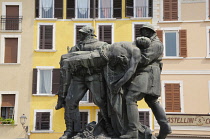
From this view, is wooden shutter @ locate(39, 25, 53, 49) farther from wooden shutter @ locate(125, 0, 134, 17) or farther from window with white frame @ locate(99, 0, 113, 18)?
wooden shutter @ locate(125, 0, 134, 17)

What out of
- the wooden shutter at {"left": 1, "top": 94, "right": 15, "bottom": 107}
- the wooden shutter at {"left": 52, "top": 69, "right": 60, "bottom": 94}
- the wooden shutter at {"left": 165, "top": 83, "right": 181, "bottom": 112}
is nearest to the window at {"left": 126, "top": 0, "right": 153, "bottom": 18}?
the wooden shutter at {"left": 165, "top": 83, "right": 181, "bottom": 112}

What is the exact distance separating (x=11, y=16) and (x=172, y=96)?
12.8 metres

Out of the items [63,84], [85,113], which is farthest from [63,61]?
[85,113]

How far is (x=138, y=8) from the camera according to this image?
3216 cm

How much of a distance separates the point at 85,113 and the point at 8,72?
6196 mm

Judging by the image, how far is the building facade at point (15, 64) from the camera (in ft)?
101

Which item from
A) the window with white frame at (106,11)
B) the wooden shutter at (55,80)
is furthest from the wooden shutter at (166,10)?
the wooden shutter at (55,80)

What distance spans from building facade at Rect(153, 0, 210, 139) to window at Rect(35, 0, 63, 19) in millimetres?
6864

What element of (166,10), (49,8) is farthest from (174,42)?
(49,8)

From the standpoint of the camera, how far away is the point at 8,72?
31781 mm

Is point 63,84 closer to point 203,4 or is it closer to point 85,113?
point 85,113

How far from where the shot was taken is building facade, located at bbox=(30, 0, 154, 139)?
3158cm

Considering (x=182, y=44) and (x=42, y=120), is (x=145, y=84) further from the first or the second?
(x=42, y=120)

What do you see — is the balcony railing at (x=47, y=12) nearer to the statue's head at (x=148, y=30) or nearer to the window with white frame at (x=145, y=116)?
the window with white frame at (x=145, y=116)
